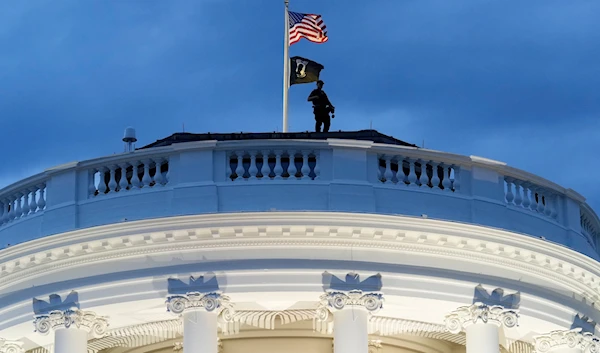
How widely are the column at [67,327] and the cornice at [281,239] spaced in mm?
954

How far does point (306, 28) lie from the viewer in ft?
149

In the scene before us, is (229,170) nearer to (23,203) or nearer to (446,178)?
(446,178)

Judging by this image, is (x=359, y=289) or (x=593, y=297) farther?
(x=593, y=297)

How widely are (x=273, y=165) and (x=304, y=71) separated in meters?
7.42

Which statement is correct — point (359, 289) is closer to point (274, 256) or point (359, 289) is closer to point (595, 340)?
point (274, 256)

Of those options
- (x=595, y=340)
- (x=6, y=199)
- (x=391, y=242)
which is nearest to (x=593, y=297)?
(x=595, y=340)

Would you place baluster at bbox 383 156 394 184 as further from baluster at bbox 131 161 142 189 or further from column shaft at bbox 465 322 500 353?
baluster at bbox 131 161 142 189

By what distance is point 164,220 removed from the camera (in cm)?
3669

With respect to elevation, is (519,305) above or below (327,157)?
below

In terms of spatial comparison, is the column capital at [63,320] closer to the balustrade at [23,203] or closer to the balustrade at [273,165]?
the balustrade at [23,203]

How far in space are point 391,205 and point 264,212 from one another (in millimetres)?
2667

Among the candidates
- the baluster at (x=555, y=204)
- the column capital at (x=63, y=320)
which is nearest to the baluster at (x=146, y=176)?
Answer: the column capital at (x=63, y=320)

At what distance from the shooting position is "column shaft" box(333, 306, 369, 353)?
36.6 meters

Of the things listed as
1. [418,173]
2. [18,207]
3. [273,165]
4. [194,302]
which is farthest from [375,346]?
[18,207]
